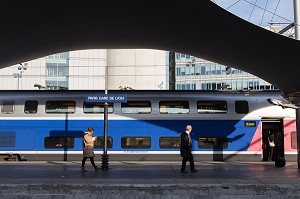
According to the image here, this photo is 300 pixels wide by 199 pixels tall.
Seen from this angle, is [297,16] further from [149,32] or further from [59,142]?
[59,142]

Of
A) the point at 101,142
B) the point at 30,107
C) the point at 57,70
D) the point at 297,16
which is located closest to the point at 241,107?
the point at 101,142

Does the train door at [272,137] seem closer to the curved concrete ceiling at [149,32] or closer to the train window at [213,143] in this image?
the train window at [213,143]

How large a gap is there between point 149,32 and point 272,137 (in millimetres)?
8207

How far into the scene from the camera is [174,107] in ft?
59.6

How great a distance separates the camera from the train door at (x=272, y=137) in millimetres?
18234

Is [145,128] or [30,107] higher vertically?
[30,107]

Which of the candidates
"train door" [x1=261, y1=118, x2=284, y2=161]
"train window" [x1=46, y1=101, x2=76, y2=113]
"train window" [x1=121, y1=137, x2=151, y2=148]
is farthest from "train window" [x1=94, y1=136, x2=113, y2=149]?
"train door" [x1=261, y1=118, x2=284, y2=161]

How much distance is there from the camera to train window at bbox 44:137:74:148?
18.1m

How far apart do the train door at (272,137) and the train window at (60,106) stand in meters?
8.72

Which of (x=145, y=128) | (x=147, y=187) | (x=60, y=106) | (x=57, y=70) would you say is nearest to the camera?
(x=147, y=187)

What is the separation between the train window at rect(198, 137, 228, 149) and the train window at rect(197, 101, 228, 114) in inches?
47.8

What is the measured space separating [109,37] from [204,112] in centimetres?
596

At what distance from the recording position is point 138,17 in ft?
39.3

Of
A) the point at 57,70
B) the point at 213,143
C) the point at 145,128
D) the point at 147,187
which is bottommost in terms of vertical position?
the point at 147,187
